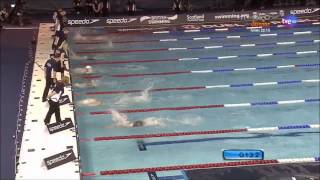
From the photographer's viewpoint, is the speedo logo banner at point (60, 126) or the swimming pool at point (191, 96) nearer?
the speedo logo banner at point (60, 126)

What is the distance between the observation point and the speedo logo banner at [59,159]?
22.5 feet

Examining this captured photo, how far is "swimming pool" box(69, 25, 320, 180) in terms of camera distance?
8327 mm

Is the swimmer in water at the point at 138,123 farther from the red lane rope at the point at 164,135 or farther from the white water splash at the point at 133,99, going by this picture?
the white water splash at the point at 133,99

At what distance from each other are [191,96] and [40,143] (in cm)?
416

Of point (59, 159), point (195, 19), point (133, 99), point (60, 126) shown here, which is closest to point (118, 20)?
point (195, 19)

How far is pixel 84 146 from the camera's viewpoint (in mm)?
8398

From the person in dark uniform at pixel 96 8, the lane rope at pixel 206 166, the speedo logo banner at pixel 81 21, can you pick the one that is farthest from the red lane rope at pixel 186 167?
the person in dark uniform at pixel 96 8

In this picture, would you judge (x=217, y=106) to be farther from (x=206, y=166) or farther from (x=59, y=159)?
(x=59, y=159)

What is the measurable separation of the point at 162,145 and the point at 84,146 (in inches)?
52.8

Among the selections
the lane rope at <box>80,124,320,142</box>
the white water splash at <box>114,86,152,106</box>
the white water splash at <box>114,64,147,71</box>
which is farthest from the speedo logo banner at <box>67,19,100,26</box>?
the lane rope at <box>80,124,320,142</box>

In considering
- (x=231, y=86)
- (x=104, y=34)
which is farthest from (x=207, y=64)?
(x=104, y=34)

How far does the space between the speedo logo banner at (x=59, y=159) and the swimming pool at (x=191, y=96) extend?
579 millimetres

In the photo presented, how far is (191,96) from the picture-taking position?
10.8 metres

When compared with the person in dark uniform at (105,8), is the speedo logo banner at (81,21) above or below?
below
